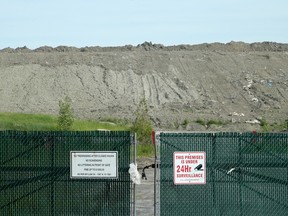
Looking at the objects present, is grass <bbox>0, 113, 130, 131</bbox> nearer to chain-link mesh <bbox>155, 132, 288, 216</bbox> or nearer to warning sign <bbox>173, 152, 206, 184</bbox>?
chain-link mesh <bbox>155, 132, 288, 216</bbox>

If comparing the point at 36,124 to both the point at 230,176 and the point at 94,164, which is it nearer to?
the point at 94,164

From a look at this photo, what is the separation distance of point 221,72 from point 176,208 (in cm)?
7378

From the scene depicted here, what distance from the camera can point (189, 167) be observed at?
15219 millimetres

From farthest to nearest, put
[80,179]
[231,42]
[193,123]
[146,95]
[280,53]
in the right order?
[231,42] → [280,53] → [146,95] → [193,123] → [80,179]

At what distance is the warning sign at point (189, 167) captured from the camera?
15094 mm

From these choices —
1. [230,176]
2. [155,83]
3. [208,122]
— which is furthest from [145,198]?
[155,83]

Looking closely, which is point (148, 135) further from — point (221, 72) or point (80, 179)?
point (221, 72)

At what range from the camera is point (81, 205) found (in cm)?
1530

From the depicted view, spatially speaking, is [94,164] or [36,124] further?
[36,124]

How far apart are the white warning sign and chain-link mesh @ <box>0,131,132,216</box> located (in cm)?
13

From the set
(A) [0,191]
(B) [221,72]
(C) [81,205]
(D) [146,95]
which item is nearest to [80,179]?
(C) [81,205]

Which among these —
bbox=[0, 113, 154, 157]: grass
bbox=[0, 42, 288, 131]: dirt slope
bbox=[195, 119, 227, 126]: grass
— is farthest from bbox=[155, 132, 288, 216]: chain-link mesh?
bbox=[195, 119, 227, 126]: grass

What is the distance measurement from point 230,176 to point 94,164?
8.51 feet

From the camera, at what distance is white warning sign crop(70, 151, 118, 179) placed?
15102 millimetres
